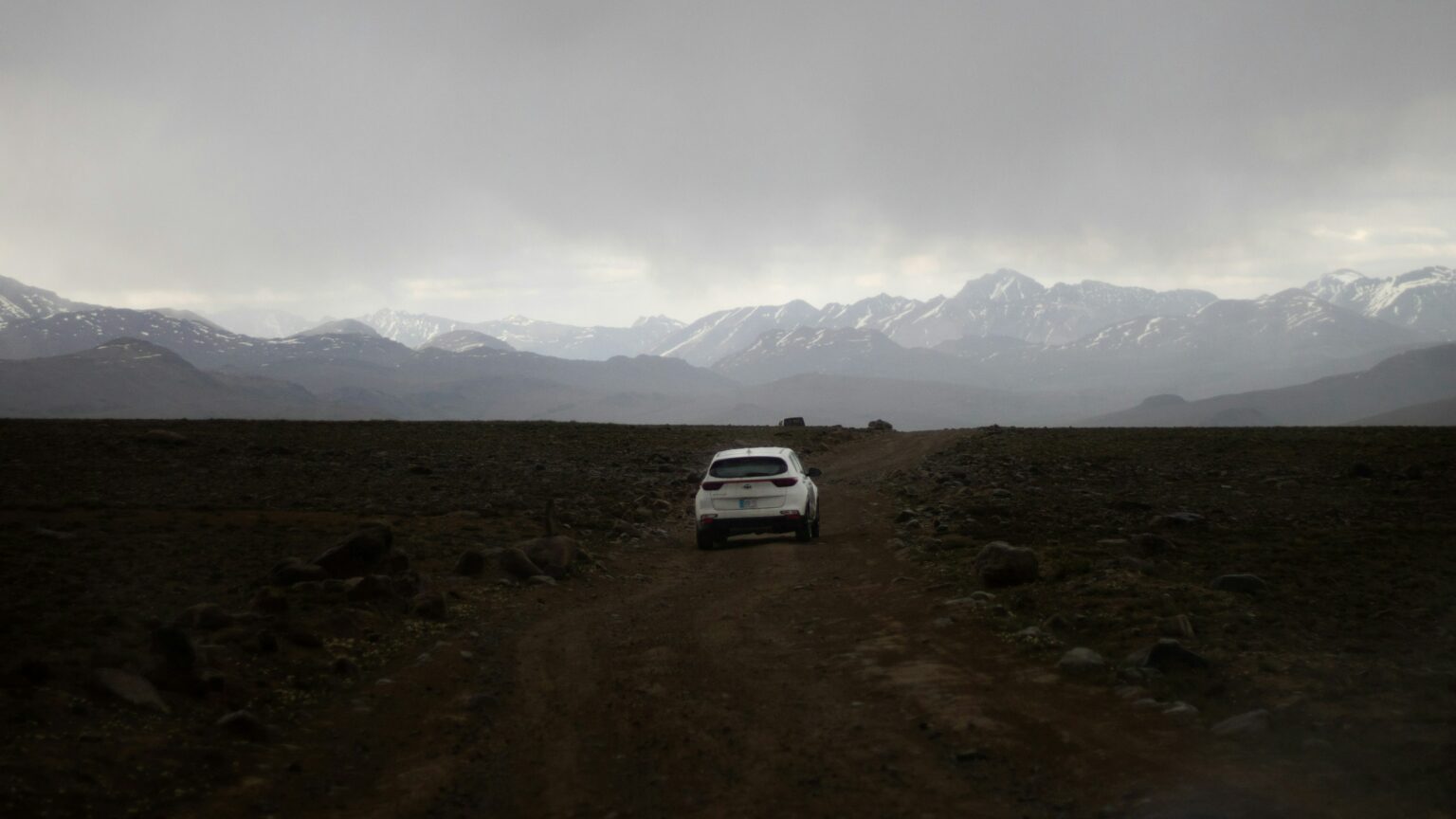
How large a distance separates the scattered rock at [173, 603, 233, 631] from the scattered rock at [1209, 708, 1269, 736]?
1062cm

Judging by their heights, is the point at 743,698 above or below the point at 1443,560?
below

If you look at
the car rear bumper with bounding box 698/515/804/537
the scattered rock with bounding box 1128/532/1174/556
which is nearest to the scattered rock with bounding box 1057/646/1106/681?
the scattered rock with bounding box 1128/532/1174/556

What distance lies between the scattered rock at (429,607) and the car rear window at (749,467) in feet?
30.8

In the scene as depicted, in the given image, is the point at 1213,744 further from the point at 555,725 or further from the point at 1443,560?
the point at 1443,560

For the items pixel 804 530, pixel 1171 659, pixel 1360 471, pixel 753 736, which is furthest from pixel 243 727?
pixel 1360 471

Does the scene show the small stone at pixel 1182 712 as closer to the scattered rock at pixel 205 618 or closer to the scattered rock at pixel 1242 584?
the scattered rock at pixel 1242 584

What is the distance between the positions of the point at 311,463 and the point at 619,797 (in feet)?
93.3

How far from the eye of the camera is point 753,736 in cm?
941

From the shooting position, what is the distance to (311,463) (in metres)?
33.8

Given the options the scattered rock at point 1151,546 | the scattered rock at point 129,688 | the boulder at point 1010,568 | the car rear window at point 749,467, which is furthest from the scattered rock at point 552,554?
the scattered rock at point 1151,546

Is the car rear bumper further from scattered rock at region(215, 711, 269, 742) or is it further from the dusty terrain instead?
scattered rock at region(215, 711, 269, 742)

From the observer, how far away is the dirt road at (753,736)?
25.5 feet

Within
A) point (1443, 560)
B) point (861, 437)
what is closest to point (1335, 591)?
point (1443, 560)

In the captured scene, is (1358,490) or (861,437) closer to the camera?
(1358,490)
